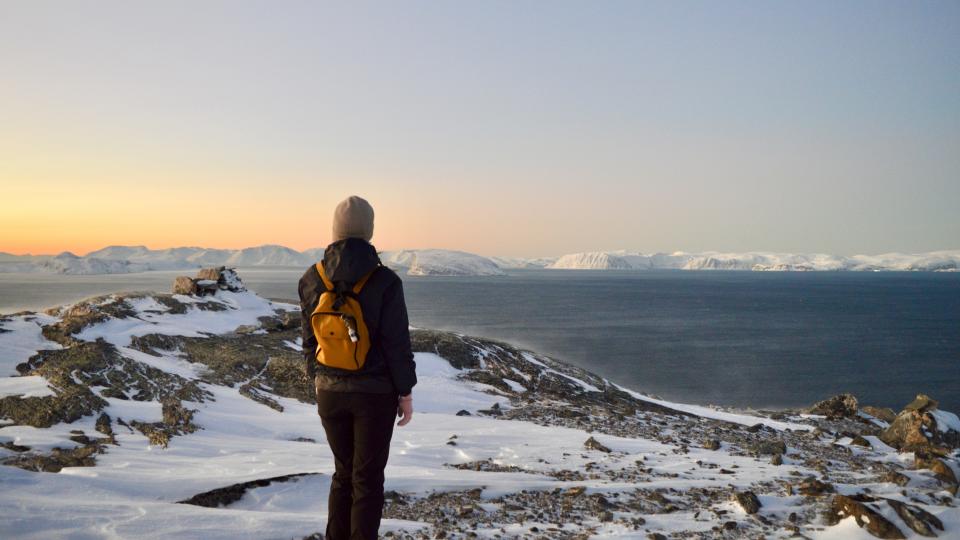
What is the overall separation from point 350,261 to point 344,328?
1.66ft

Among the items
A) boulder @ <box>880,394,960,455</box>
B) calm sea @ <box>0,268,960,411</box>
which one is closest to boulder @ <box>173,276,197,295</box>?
calm sea @ <box>0,268,960,411</box>

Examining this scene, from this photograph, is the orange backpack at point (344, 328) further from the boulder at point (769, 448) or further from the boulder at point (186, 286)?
the boulder at point (186, 286)

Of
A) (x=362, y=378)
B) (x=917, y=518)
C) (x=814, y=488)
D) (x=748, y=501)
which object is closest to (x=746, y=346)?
(x=814, y=488)

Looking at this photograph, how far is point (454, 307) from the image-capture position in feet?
358

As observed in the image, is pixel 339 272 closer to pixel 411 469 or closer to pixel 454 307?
pixel 411 469

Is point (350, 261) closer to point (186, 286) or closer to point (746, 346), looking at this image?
point (186, 286)

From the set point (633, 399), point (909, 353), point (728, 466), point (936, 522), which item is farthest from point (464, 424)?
point (909, 353)

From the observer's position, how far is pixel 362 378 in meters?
4.16

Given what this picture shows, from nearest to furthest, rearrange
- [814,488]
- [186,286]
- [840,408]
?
[814,488] → [840,408] → [186,286]

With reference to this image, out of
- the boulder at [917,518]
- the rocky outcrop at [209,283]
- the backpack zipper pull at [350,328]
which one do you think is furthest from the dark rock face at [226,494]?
the rocky outcrop at [209,283]

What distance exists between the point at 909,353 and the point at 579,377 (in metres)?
49.4

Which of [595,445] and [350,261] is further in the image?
[595,445]

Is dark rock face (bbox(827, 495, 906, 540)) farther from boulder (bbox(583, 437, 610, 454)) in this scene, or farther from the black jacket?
the black jacket

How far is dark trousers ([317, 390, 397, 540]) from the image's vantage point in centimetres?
418
